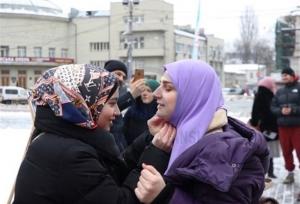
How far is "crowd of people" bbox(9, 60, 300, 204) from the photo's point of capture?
77.0 inches

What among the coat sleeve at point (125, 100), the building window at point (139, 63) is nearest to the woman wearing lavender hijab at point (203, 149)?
the coat sleeve at point (125, 100)

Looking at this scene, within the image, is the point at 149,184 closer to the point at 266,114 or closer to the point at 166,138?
the point at 166,138

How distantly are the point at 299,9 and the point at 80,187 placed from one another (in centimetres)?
2851

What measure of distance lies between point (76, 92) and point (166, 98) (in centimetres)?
36

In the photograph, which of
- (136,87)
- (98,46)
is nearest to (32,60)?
(98,46)

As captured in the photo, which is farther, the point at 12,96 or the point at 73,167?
the point at 12,96

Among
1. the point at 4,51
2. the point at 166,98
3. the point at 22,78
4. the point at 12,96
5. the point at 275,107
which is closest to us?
the point at 166,98

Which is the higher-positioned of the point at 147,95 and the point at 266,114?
the point at 147,95

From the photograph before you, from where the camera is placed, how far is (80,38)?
2694 inches

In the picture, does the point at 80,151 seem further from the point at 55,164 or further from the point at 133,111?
the point at 133,111

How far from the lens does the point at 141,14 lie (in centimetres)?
6794

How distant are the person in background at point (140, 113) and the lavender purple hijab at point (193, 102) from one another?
3.11 m

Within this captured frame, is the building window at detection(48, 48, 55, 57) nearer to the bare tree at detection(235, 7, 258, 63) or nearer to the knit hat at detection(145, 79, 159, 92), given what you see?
the bare tree at detection(235, 7, 258, 63)

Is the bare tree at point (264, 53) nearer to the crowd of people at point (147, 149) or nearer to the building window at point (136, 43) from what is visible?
the building window at point (136, 43)
